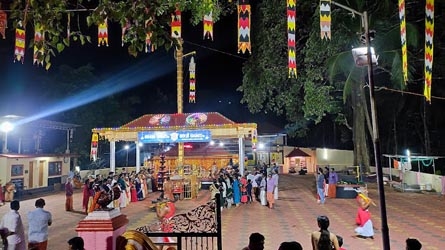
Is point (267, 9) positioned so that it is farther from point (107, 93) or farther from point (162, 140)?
point (107, 93)

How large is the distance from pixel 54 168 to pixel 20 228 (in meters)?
20.4

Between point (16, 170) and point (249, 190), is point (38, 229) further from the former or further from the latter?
point (16, 170)

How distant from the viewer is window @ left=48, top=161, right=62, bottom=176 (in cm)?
2469

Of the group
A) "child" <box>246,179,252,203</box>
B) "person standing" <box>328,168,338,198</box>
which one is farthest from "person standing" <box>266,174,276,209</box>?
"person standing" <box>328,168,338,198</box>

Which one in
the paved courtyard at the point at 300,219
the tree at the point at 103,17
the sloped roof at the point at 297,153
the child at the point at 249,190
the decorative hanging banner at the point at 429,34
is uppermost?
the decorative hanging banner at the point at 429,34

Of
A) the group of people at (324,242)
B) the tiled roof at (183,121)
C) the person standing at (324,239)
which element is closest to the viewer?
the group of people at (324,242)

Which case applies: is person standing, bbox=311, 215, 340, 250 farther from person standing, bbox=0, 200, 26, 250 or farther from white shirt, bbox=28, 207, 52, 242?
person standing, bbox=0, 200, 26, 250

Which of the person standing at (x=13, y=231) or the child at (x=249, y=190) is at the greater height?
the person standing at (x=13, y=231)

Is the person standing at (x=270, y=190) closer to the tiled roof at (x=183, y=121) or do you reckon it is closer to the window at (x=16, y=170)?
the tiled roof at (x=183, y=121)

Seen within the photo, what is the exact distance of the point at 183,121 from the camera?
2150cm

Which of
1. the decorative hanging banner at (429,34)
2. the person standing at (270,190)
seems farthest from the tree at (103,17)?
the person standing at (270,190)

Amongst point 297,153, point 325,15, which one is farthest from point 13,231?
point 297,153

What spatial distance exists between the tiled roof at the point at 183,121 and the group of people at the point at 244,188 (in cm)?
415

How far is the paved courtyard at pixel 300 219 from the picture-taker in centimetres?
958
